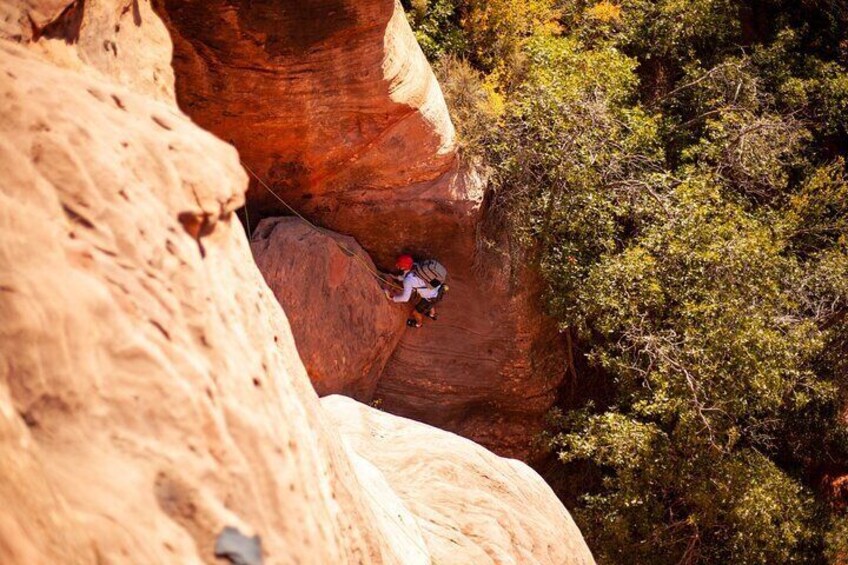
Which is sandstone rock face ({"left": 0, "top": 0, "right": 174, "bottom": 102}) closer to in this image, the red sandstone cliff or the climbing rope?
the red sandstone cliff

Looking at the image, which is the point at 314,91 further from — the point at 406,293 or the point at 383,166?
the point at 406,293

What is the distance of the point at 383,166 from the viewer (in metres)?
9.68

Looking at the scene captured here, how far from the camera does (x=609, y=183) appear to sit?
10578mm

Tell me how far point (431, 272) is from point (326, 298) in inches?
55.6

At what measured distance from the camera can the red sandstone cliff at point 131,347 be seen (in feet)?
8.43

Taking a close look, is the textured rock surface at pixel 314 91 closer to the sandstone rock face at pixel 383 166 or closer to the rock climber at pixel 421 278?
the sandstone rock face at pixel 383 166

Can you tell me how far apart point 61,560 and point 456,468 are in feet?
14.7

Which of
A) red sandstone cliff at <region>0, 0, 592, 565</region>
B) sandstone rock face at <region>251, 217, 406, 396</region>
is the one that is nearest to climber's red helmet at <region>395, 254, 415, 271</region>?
sandstone rock face at <region>251, 217, 406, 396</region>

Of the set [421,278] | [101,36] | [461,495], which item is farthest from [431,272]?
[101,36]

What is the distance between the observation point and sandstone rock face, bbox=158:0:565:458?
8.09m

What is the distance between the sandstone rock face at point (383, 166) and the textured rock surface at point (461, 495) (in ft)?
9.22

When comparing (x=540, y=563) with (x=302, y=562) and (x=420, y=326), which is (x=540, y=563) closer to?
(x=302, y=562)

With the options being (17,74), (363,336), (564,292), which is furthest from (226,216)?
(564,292)

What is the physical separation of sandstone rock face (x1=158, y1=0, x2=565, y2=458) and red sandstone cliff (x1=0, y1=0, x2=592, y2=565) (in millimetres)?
4142
